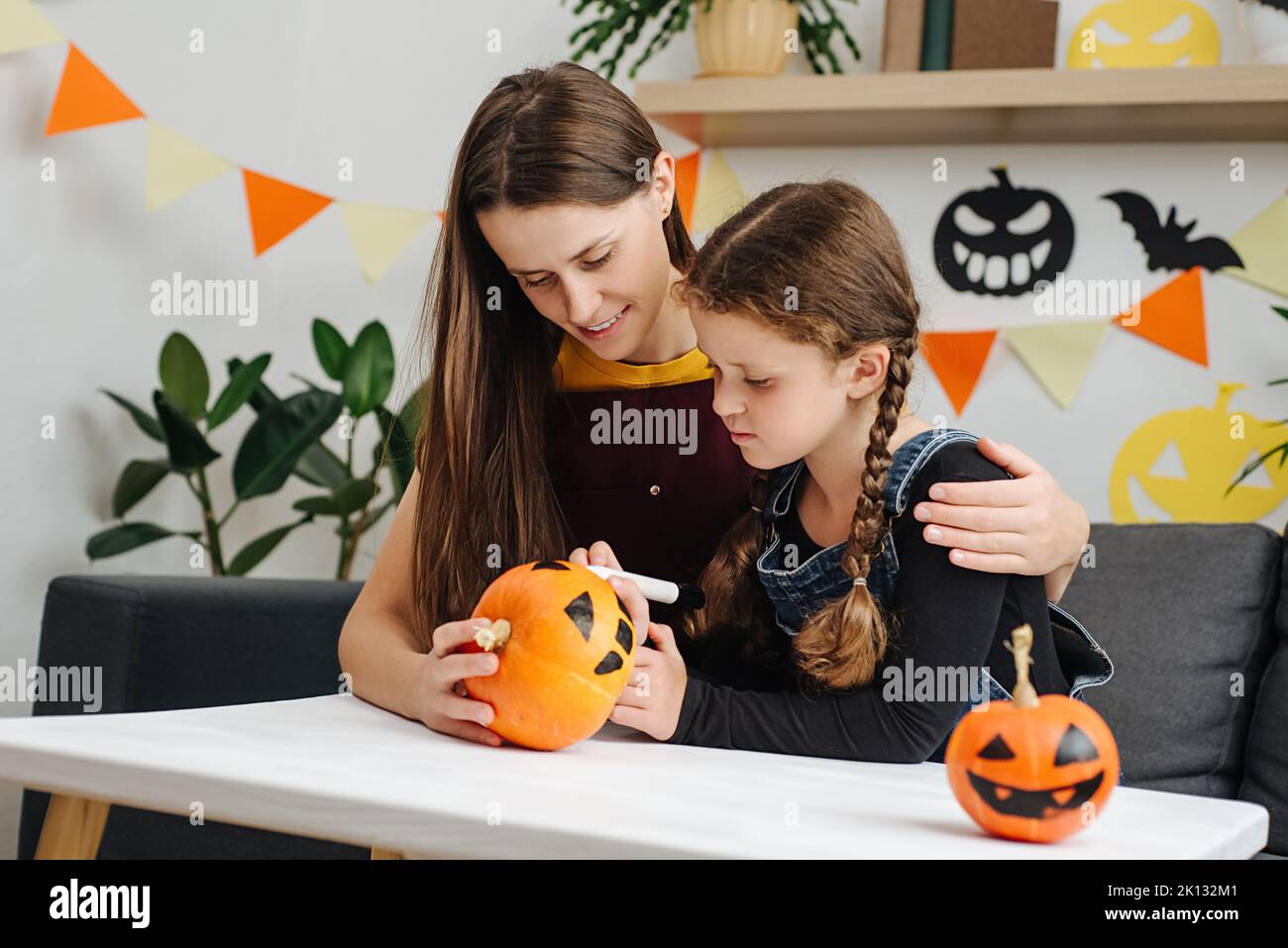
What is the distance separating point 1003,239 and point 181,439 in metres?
1.49

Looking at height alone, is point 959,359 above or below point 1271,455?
above

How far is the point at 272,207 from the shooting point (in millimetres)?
2734

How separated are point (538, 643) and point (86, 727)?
294 millimetres

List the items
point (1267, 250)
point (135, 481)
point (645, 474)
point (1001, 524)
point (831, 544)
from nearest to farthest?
point (1001, 524), point (831, 544), point (645, 474), point (1267, 250), point (135, 481)

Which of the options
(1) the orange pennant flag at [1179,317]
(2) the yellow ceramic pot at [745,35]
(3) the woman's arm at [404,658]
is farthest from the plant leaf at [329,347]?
(1) the orange pennant flag at [1179,317]

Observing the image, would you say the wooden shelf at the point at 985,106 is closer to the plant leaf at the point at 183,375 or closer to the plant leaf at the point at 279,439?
the plant leaf at the point at 279,439

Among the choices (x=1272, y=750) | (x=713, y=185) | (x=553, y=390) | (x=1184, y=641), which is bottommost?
(x=1272, y=750)

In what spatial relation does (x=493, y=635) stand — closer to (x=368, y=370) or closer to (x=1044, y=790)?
(x=1044, y=790)

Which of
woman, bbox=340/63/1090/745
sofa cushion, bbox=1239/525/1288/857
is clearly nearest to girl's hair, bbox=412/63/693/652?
woman, bbox=340/63/1090/745

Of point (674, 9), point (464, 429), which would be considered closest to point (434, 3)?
point (674, 9)

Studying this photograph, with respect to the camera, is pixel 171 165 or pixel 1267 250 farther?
pixel 171 165

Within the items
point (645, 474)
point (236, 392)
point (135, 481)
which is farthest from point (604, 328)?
point (135, 481)

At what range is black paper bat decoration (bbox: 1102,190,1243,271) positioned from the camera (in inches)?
85.7
